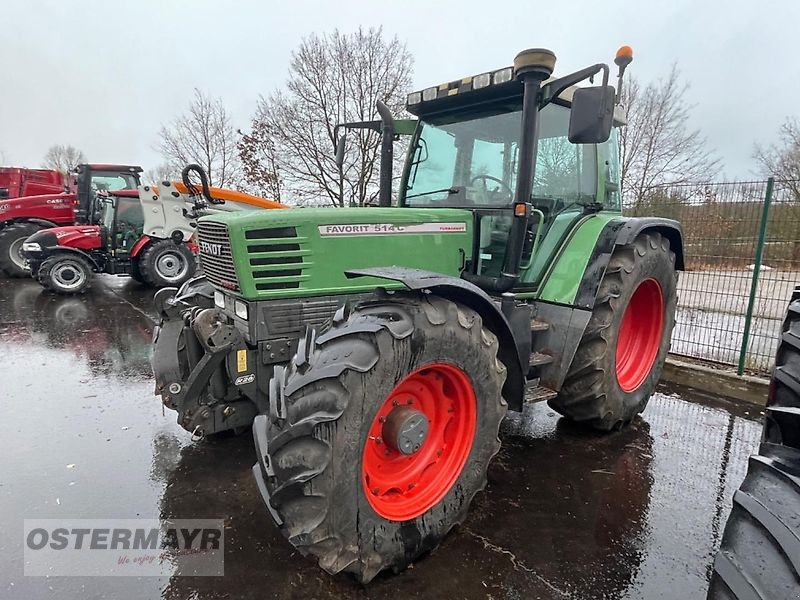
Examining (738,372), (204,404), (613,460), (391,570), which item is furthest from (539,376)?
(738,372)

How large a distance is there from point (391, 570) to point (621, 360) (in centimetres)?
280

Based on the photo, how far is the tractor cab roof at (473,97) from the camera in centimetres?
314

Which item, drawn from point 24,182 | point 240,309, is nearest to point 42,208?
point 24,182

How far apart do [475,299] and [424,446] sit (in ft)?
2.66

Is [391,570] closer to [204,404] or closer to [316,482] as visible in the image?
[316,482]

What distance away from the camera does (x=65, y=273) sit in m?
9.62

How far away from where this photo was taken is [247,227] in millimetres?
2701

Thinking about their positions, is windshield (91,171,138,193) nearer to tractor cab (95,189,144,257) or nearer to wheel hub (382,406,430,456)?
tractor cab (95,189,144,257)

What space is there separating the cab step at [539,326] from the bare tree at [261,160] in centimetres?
1552

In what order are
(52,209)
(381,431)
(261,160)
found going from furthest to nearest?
1. (261,160)
2. (52,209)
3. (381,431)

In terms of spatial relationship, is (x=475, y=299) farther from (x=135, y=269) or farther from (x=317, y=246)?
(x=135, y=269)

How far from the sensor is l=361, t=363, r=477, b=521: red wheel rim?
238 cm

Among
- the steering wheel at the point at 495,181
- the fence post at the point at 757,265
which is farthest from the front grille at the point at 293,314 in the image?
the fence post at the point at 757,265

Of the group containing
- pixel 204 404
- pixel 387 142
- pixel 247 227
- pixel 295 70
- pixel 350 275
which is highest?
pixel 295 70
